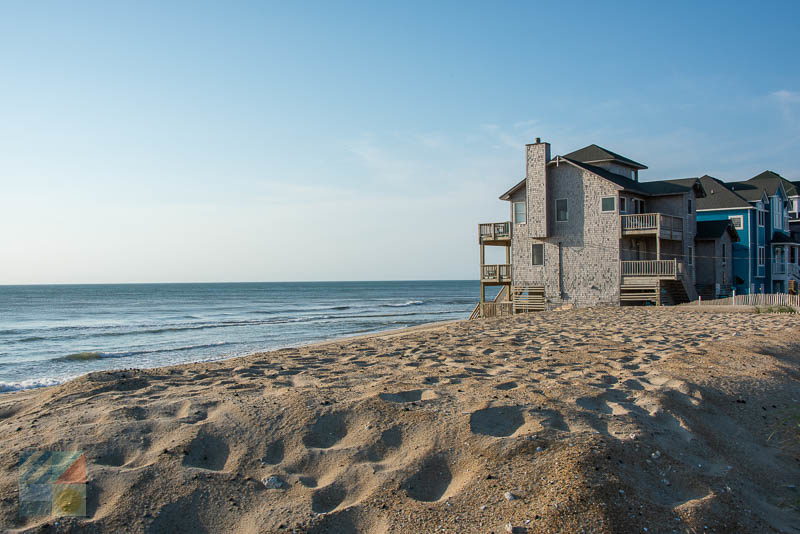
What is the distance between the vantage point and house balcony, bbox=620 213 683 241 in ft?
96.6

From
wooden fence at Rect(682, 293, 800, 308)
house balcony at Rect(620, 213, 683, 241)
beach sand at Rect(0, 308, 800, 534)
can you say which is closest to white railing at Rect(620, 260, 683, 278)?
house balcony at Rect(620, 213, 683, 241)

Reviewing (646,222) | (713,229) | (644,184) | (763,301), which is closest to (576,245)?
(646,222)

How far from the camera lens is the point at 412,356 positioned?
1004 centimetres

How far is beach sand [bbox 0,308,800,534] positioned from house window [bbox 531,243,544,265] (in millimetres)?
24020

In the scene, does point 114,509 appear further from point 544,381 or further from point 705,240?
point 705,240

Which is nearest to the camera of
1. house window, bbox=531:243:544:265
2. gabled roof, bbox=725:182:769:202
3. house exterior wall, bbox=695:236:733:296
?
house window, bbox=531:243:544:265

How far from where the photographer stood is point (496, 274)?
33.5m

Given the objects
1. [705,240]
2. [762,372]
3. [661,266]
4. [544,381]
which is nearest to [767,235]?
[705,240]

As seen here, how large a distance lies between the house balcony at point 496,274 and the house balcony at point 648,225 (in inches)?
253

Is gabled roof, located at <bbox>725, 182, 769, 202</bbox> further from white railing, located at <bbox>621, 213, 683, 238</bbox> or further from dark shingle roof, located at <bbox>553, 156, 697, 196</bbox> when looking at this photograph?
white railing, located at <bbox>621, 213, 683, 238</bbox>

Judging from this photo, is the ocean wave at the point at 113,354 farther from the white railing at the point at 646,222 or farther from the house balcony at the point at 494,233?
the white railing at the point at 646,222

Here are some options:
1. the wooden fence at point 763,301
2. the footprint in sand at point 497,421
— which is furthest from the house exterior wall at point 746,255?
the footprint in sand at point 497,421

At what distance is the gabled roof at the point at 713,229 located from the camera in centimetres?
3416

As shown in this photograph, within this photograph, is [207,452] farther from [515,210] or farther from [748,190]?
[748,190]
